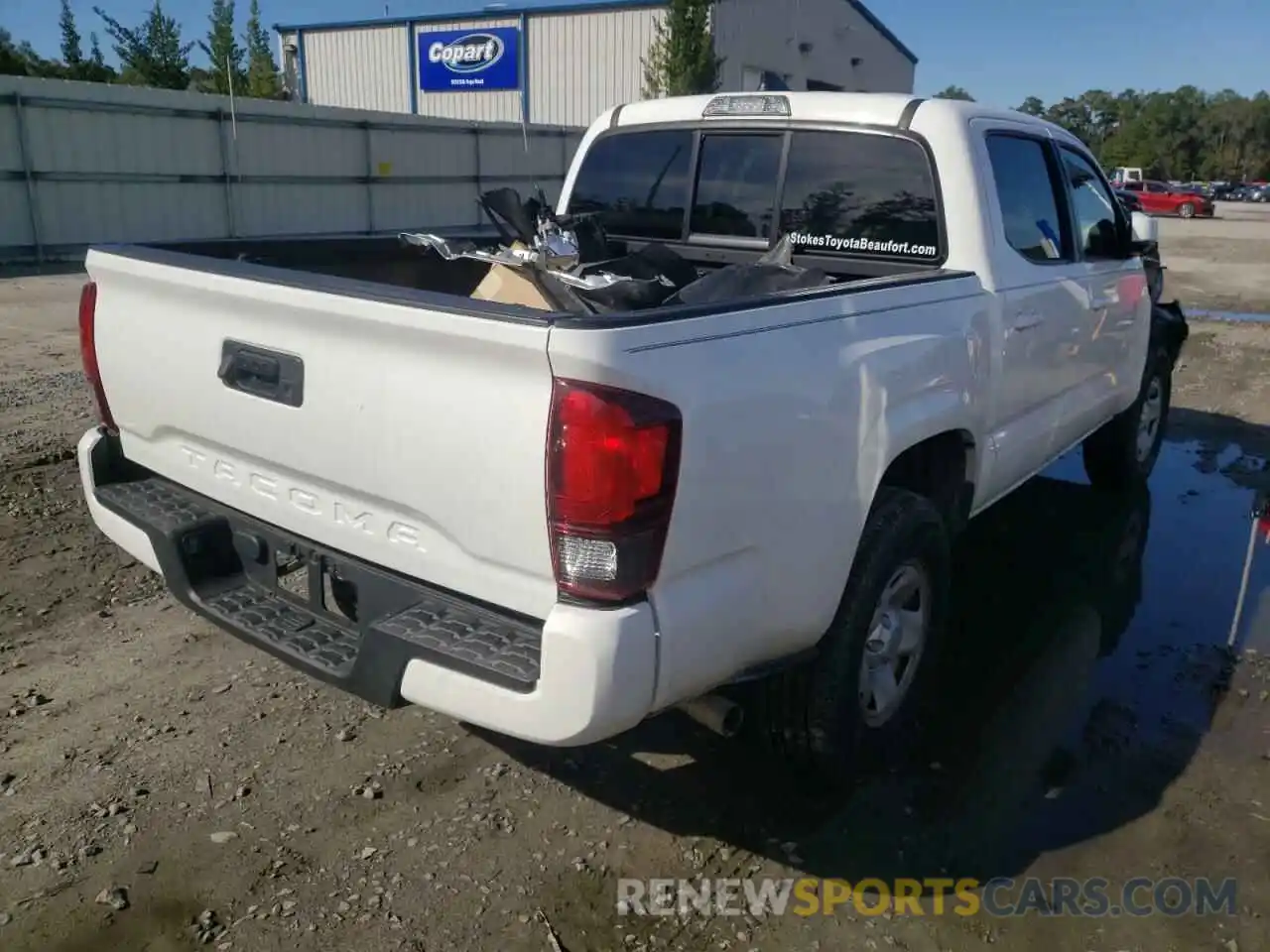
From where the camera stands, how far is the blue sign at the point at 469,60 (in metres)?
33.0

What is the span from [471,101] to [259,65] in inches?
257

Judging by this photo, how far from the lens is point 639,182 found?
15.6 ft

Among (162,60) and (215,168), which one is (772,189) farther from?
(162,60)

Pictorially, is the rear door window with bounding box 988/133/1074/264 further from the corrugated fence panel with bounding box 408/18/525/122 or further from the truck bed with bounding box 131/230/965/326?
the corrugated fence panel with bounding box 408/18/525/122

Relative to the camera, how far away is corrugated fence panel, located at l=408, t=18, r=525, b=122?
3350 centimetres

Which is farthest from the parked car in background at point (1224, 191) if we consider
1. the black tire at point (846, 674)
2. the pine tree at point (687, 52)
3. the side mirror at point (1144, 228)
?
the black tire at point (846, 674)

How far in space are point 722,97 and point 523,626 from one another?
9.21 ft

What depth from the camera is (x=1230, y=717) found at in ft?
12.6

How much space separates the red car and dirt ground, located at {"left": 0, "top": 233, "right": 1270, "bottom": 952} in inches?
1696

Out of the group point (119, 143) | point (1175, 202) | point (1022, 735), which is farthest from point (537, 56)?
point (1022, 735)

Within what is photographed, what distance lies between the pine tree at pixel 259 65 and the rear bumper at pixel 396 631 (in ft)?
105

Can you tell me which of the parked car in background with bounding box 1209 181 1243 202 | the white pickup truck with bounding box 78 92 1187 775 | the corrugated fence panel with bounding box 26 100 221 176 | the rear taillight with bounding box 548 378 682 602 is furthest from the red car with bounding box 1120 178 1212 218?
the rear taillight with bounding box 548 378 682 602

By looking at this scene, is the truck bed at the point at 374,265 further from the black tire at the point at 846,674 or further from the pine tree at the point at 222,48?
the pine tree at the point at 222,48

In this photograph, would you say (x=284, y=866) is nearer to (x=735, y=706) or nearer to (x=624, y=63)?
(x=735, y=706)
